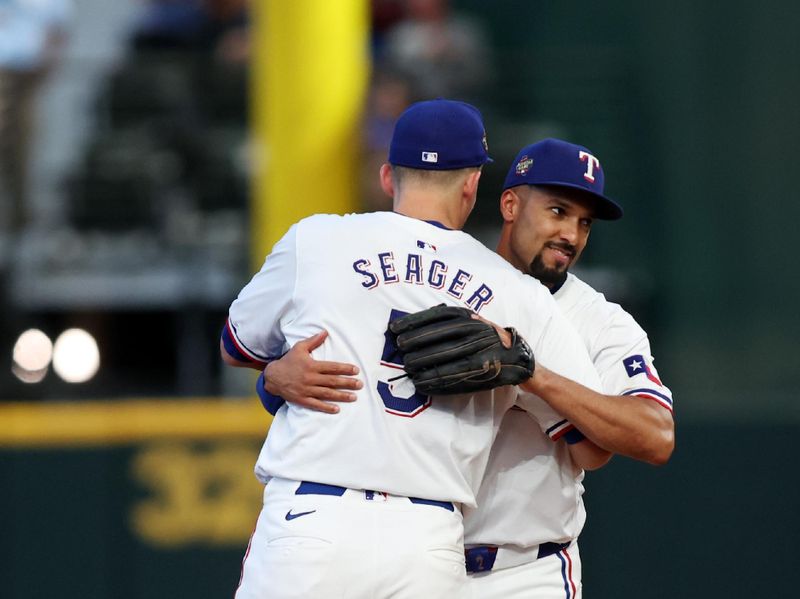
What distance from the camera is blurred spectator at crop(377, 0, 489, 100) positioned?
22.4ft

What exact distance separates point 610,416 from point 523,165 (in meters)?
0.77

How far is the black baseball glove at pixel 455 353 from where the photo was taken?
9.18 feet

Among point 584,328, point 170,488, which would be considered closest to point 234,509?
point 170,488

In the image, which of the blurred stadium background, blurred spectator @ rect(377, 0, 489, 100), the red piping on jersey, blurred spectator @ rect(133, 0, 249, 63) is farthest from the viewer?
blurred spectator @ rect(133, 0, 249, 63)

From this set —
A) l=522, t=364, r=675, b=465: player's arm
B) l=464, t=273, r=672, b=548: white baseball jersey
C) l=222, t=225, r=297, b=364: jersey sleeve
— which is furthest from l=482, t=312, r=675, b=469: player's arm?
l=222, t=225, r=297, b=364: jersey sleeve

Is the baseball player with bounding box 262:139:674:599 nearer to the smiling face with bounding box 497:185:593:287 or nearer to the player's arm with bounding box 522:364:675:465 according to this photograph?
the smiling face with bounding box 497:185:593:287

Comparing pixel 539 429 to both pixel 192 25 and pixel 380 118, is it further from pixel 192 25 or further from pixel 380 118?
pixel 192 25

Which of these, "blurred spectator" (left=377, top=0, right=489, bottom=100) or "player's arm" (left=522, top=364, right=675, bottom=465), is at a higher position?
"blurred spectator" (left=377, top=0, right=489, bottom=100)

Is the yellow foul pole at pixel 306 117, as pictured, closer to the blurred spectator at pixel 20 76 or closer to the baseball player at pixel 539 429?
the blurred spectator at pixel 20 76

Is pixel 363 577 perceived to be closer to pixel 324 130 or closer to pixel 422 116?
Answer: pixel 422 116

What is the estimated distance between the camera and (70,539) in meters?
5.99

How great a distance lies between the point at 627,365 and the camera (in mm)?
3250

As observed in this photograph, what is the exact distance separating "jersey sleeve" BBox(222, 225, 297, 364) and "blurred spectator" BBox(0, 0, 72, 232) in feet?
12.6

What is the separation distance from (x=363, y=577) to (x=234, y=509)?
3.30 m
